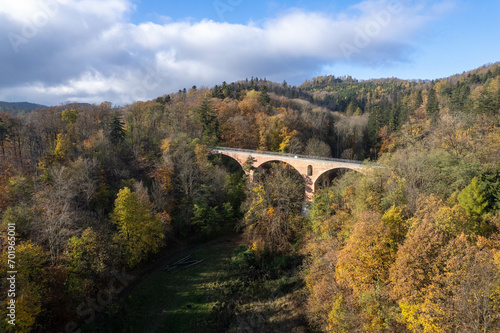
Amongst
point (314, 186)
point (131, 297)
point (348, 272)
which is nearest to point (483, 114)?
point (314, 186)

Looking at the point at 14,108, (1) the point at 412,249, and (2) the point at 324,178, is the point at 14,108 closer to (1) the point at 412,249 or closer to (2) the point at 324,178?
(2) the point at 324,178

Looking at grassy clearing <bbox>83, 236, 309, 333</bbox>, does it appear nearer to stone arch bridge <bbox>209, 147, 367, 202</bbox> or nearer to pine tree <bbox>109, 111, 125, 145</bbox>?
stone arch bridge <bbox>209, 147, 367, 202</bbox>

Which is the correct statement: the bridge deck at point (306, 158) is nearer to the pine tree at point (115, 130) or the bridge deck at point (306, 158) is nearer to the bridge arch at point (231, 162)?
the bridge arch at point (231, 162)

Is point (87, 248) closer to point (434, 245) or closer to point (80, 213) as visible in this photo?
point (80, 213)

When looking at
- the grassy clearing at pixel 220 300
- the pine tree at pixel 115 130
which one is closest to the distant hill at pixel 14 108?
the pine tree at pixel 115 130

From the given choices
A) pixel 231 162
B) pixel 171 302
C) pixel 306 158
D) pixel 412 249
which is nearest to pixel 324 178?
pixel 306 158

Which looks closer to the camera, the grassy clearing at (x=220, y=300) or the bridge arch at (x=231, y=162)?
the grassy clearing at (x=220, y=300)

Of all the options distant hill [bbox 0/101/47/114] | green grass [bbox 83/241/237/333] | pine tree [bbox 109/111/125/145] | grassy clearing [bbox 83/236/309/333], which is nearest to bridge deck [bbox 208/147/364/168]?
grassy clearing [bbox 83/236/309/333]
